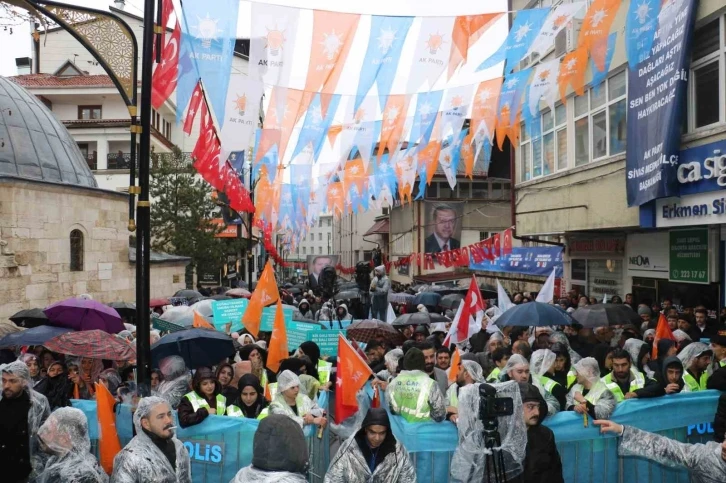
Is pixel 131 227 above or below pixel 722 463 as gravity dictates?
above

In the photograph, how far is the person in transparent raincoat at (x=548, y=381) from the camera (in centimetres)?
586

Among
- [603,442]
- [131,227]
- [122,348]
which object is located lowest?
[603,442]

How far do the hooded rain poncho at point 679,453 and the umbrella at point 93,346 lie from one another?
551 cm

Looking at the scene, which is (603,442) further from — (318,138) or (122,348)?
(318,138)

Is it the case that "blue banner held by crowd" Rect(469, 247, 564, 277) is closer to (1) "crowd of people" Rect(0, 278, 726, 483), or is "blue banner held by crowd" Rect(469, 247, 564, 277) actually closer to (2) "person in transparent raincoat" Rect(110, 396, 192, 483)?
(1) "crowd of people" Rect(0, 278, 726, 483)

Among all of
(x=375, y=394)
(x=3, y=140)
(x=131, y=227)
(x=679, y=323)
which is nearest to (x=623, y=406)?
(x=375, y=394)

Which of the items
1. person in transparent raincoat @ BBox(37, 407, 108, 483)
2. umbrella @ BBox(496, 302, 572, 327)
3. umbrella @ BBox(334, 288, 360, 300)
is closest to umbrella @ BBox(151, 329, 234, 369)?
person in transparent raincoat @ BBox(37, 407, 108, 483)

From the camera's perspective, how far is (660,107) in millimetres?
11883

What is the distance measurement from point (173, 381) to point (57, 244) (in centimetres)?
1169

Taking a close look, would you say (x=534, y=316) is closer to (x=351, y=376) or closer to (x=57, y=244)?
(x=351, y=376)

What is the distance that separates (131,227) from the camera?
5.89 meters

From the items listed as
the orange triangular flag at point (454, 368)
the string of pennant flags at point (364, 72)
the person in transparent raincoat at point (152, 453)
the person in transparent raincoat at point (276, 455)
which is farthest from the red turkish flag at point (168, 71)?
the person in transparent raincoat at point (276, 455)

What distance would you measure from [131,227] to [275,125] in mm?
5760

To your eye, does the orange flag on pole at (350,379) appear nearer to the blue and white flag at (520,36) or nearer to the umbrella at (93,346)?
the umbrella at (93,346)
